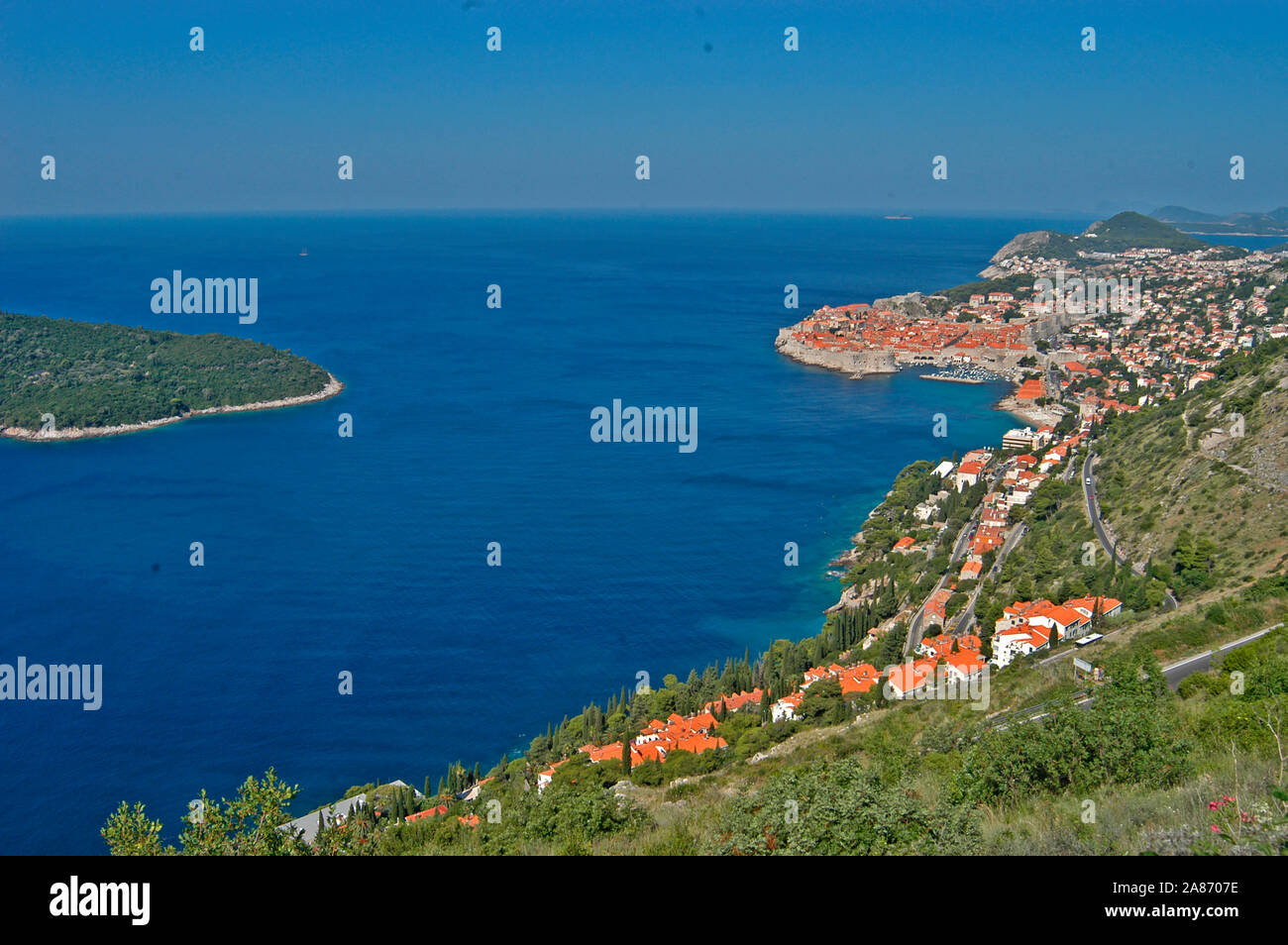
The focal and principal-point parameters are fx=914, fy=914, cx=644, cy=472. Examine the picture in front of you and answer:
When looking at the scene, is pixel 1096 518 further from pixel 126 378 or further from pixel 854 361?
pixel 126 378

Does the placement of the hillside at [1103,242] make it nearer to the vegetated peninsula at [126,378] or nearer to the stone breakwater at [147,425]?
the stone breakwater at [147,425]

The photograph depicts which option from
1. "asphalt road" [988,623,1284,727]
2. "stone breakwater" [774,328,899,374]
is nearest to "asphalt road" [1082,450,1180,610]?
"asphalt road" [988,623,1284,727]

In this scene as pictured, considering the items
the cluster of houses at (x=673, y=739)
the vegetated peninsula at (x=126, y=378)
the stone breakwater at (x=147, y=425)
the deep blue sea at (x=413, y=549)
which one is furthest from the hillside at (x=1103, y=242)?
the cluster of houses at (x=673, y=739)

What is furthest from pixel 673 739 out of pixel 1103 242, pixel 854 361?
pixel 1103 242
